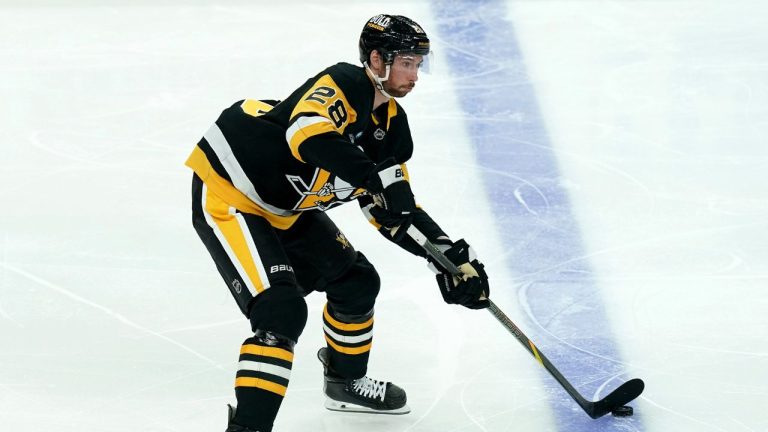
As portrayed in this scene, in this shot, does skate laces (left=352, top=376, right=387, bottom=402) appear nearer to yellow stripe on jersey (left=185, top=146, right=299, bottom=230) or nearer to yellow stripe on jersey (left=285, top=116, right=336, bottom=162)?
yellow stripe on jersey (left=185, top=146, right=299, bottom=230)

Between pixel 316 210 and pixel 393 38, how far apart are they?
0.64 m

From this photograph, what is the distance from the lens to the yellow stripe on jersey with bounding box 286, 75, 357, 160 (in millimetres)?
3562

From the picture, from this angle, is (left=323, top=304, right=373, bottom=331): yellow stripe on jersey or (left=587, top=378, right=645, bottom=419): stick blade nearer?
(left=587, top=378, right=645, bottom=419): stick blade

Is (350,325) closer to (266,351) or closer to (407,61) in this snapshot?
(266,351)

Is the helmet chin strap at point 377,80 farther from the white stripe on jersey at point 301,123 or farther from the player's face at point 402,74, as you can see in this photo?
the white stripe on jersey at point 301,123

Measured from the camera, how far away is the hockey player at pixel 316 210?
353cm

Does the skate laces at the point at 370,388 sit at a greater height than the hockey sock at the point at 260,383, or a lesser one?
lesser

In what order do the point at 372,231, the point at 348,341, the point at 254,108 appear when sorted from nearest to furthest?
the point at 254,108, the point at 348,341, the point at 372,231

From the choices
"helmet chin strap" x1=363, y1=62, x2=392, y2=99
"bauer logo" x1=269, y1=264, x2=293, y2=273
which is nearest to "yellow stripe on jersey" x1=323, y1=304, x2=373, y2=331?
"bauer logo" x1=269, y1=264, x2=293, y2=273

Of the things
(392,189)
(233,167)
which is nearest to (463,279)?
(392,189)

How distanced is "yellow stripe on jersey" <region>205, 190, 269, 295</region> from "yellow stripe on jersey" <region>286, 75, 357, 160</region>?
0.94 ft

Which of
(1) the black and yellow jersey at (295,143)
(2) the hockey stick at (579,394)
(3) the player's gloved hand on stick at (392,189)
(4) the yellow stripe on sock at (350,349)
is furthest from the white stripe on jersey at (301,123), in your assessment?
(4) the yellow stripe on sock at (350,349)

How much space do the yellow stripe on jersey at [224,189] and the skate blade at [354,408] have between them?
67cm

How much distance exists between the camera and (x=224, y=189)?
12.5 feet
